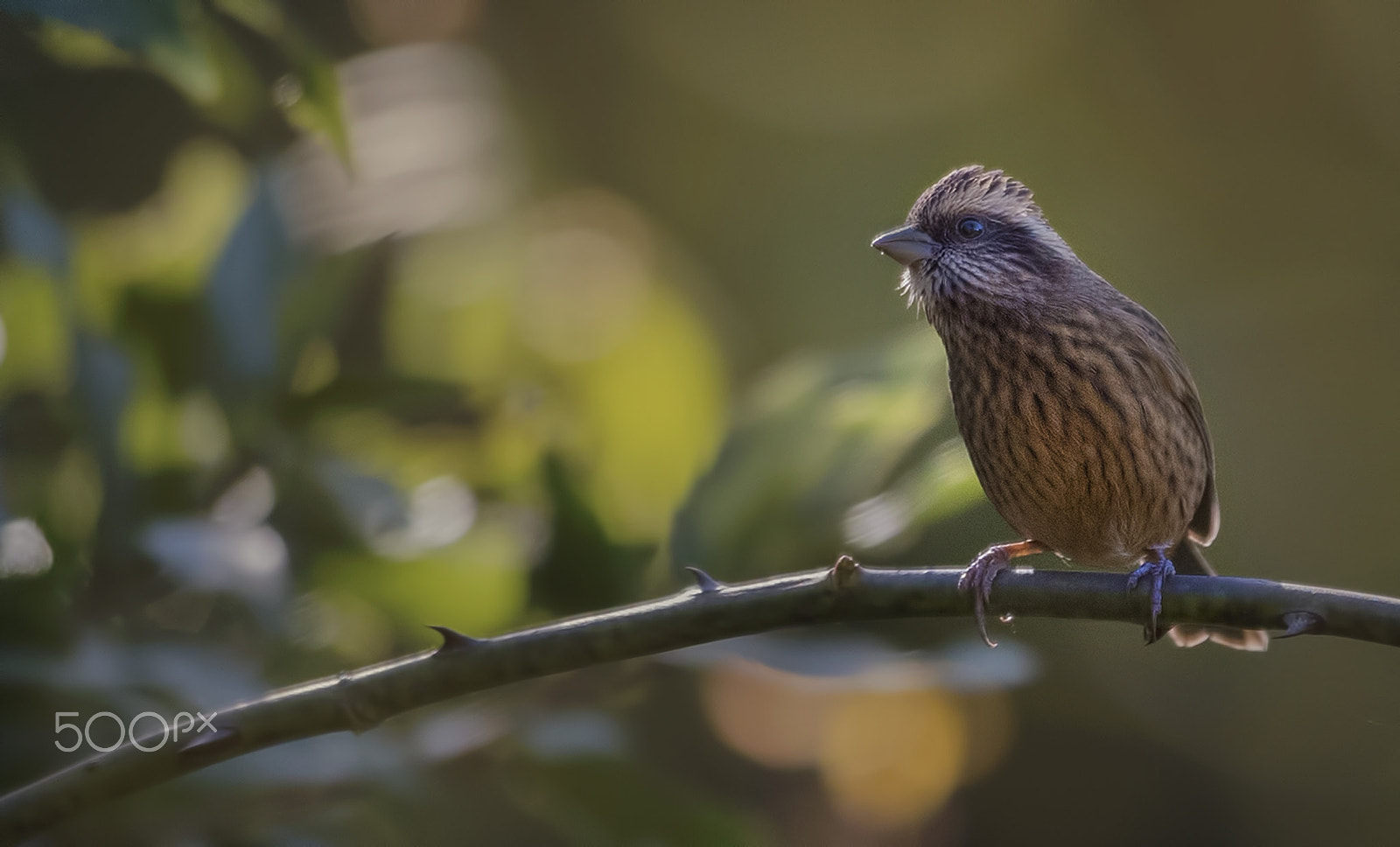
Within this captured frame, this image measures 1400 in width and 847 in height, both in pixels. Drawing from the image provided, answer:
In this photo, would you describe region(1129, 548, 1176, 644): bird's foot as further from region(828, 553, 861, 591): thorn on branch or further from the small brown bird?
the small brown bird

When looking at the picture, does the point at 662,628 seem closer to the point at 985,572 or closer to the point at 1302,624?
the point at 1302,624

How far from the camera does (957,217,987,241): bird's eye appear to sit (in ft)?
10.5

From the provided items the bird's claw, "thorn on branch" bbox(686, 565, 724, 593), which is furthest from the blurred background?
"thorn on branch" bbox(686, 565, 724, 593)

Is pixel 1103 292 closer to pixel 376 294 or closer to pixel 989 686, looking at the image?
pixel 989 686

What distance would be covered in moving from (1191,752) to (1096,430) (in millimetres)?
3946

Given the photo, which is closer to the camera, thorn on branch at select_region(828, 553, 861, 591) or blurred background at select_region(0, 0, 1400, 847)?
thorn on branch at select_region(828, 553, 861, 591)

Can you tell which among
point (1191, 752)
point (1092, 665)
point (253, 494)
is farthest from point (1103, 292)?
point (1191, 752)

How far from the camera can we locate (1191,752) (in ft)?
20.9

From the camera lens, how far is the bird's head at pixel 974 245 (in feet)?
10.2

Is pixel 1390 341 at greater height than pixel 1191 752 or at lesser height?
greater

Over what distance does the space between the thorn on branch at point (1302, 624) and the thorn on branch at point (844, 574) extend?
1.53ft

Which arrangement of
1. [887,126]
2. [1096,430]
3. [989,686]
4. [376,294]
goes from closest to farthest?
1. [989,686]
2. [1096,430]
3. [376,294]
4. [887,126]

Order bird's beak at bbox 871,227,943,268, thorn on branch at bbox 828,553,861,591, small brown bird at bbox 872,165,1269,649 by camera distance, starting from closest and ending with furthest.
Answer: thorn on branch at bbox 828,553,861,591, small brown bird at bbox 872,165,1269,649, bird's beak at bbox 871,227,943,268

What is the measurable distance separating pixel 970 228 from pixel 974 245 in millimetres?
48
